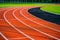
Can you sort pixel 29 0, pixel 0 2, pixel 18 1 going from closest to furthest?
pixel 0 2
pixel 18 1
pixel 29 0

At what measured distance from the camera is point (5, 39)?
10.5 meters

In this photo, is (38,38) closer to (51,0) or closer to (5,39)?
(5,39)

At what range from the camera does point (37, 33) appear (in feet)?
41.0

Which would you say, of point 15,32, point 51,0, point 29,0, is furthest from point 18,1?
point 15,32

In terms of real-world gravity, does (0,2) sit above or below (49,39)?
below

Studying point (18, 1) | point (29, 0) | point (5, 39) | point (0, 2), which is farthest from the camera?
point (29, 0)

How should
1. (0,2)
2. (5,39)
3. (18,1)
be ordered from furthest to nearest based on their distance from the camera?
1. (18,1)
2. (0,2)
3. (5,39)

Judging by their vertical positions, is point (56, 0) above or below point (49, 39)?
below

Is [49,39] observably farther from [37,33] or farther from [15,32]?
[15,32]

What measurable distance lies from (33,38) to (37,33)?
1595mm

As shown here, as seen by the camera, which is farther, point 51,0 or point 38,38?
point 51,0

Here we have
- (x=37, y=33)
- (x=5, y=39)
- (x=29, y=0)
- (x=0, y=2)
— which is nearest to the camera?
(x=5, y=39)

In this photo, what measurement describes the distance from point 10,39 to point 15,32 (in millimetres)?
2076

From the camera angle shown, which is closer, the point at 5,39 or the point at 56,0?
the point at 5,39
